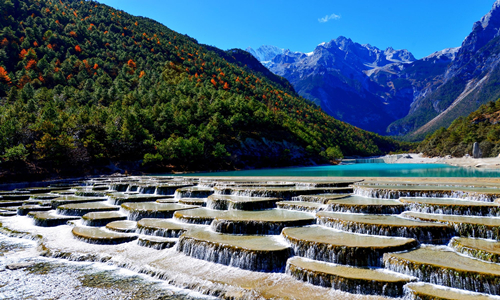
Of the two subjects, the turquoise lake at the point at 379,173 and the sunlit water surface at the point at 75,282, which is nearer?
the sunlit water surface at the point at 75,282

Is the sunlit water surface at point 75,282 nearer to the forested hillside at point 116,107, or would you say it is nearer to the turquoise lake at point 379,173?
the turquoise lake at point 379,173

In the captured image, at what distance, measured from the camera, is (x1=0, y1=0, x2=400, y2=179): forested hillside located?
64.1m

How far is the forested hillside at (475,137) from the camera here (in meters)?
91.2

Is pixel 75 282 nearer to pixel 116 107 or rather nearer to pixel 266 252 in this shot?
pixel 266 252

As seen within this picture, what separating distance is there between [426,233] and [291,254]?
268 inches

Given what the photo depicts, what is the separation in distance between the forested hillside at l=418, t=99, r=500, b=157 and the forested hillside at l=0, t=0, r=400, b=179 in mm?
44607

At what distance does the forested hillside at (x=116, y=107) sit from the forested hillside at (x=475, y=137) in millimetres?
44607

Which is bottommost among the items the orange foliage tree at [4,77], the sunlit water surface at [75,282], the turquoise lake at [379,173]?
the sunlit water surface at [75,282]

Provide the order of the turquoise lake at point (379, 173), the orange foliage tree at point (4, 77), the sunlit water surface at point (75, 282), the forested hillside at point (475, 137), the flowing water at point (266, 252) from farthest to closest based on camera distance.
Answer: the orange foliage tree at point (4, 77) → the forested hillside at point (475, 137) → the turquoise lake at point (379, 173) → the sunlit water surface at point (75, 282) → the flowing water at point (266, 252)

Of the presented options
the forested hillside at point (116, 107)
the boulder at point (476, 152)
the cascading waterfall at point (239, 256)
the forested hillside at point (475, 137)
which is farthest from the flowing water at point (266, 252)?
the forested hillside at point (475, 137)

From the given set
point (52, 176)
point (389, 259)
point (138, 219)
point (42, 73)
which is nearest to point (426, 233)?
point (389, 259)

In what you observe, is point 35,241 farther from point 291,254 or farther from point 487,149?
point 487,149

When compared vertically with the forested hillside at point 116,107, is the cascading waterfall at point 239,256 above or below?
below

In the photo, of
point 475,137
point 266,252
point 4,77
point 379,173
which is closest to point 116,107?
point 4,77
